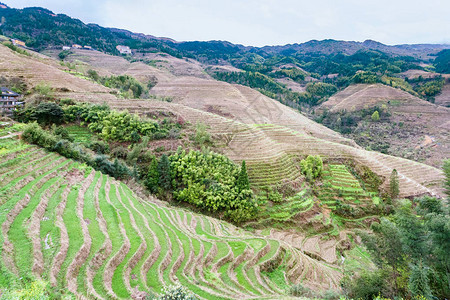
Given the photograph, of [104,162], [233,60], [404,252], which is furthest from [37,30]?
[404,252]

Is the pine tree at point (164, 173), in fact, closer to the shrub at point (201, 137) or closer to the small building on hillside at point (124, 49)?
the shrub at point (201, 137)

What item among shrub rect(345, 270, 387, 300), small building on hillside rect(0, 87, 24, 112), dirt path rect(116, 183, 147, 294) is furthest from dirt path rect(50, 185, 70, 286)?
small building on hillside rect(0, 87, 24, 112)

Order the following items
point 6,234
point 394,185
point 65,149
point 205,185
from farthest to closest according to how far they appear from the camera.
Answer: point 394,185
point 205,185
point 65,149
point 6,234

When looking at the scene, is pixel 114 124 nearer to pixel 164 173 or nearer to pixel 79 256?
pixel 164 173

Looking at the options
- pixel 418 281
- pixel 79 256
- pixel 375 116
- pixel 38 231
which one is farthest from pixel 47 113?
pixel 375 116

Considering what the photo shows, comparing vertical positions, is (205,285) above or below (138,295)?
below

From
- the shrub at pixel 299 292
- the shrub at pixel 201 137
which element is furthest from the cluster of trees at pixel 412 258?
the shrub at pixel 201 137

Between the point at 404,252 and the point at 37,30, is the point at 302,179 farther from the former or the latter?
the point at 37,30
